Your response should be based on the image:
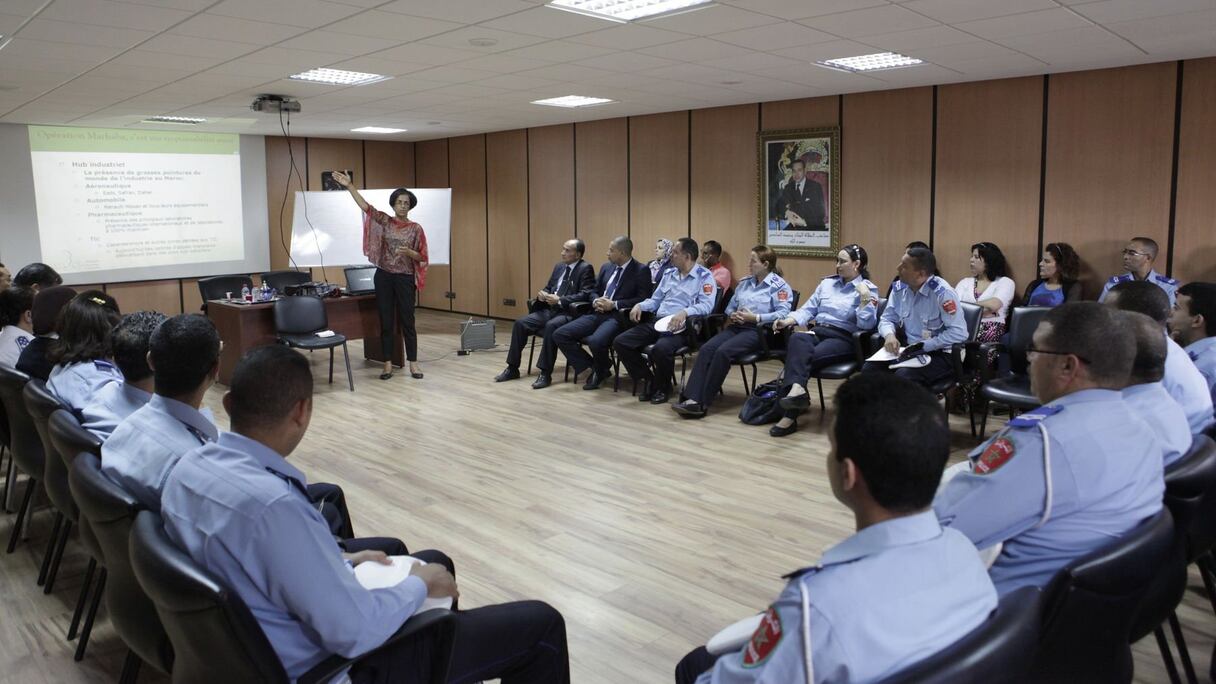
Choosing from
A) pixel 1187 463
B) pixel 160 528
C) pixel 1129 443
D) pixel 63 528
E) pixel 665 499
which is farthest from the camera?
pixel 665 499

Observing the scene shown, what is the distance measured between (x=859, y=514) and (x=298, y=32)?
15.4ft

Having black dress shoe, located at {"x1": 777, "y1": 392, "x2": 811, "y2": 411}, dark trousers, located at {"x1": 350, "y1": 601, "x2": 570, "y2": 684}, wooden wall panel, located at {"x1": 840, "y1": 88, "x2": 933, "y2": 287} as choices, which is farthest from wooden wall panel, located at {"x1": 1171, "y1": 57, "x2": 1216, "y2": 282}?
dark trousers, located at {"x1": 350, "y1": 601, "x2": 570, "y2": 684}

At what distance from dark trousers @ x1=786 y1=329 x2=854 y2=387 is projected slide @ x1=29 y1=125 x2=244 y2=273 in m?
8.57

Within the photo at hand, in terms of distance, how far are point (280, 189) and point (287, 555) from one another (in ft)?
37.1

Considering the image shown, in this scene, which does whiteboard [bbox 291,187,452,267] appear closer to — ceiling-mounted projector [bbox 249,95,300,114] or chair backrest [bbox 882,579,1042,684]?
ceiling-mounted projector [bbox 249,95,300,114]

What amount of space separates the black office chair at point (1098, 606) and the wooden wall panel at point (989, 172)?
5720 millimetres

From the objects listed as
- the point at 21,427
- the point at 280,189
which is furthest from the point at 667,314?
the point at 280,189

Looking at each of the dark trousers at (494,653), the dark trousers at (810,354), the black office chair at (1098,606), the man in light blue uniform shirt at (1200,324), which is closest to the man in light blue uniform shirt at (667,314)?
the dark trousers at (810,354)

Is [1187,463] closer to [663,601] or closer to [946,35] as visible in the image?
[663,601]

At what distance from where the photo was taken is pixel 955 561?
135 cm

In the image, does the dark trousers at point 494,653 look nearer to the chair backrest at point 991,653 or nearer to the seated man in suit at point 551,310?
the chair backrest at point 991,653

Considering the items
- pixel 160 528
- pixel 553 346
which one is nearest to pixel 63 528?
pixel 160 528

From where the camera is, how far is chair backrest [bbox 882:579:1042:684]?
1.19 m

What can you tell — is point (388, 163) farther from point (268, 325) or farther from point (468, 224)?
point (268, 325)
